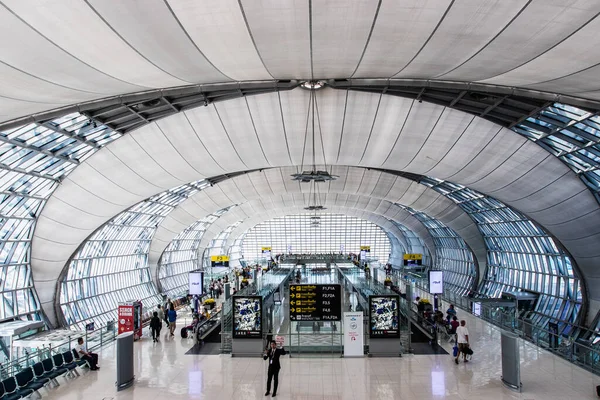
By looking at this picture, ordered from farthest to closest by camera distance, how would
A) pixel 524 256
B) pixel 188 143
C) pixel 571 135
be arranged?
pixel 524 256 → pixel 188 143 → pixel 571 135

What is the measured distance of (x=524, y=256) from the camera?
42.4 metres

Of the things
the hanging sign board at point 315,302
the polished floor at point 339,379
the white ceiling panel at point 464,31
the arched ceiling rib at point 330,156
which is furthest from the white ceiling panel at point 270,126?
the polished floor at point 339,379

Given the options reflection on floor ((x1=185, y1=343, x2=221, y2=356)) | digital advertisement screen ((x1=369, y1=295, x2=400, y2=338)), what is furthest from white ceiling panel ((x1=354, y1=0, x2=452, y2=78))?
reflection on floor ((x1=185, y1=343, x2=221, y2=356))

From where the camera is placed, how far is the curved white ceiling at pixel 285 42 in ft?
33.0

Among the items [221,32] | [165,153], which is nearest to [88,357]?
[221,32]

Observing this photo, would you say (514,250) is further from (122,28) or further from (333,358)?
(122,28)

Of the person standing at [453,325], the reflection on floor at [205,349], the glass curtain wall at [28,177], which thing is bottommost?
the reflection on floor at [205,349]

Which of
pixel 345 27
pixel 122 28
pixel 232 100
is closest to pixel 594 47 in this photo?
pixel 345 27

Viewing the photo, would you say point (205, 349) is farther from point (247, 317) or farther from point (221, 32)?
point (221, 32)

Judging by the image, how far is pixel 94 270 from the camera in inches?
1682

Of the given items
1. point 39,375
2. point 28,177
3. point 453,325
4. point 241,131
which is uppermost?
point 241,131

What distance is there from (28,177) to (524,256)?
4067cm

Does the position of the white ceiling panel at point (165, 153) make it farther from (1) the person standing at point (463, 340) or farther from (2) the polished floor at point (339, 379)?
(1) the person standing at point (463, 340)

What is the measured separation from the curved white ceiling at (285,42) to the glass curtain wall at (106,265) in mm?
26115
